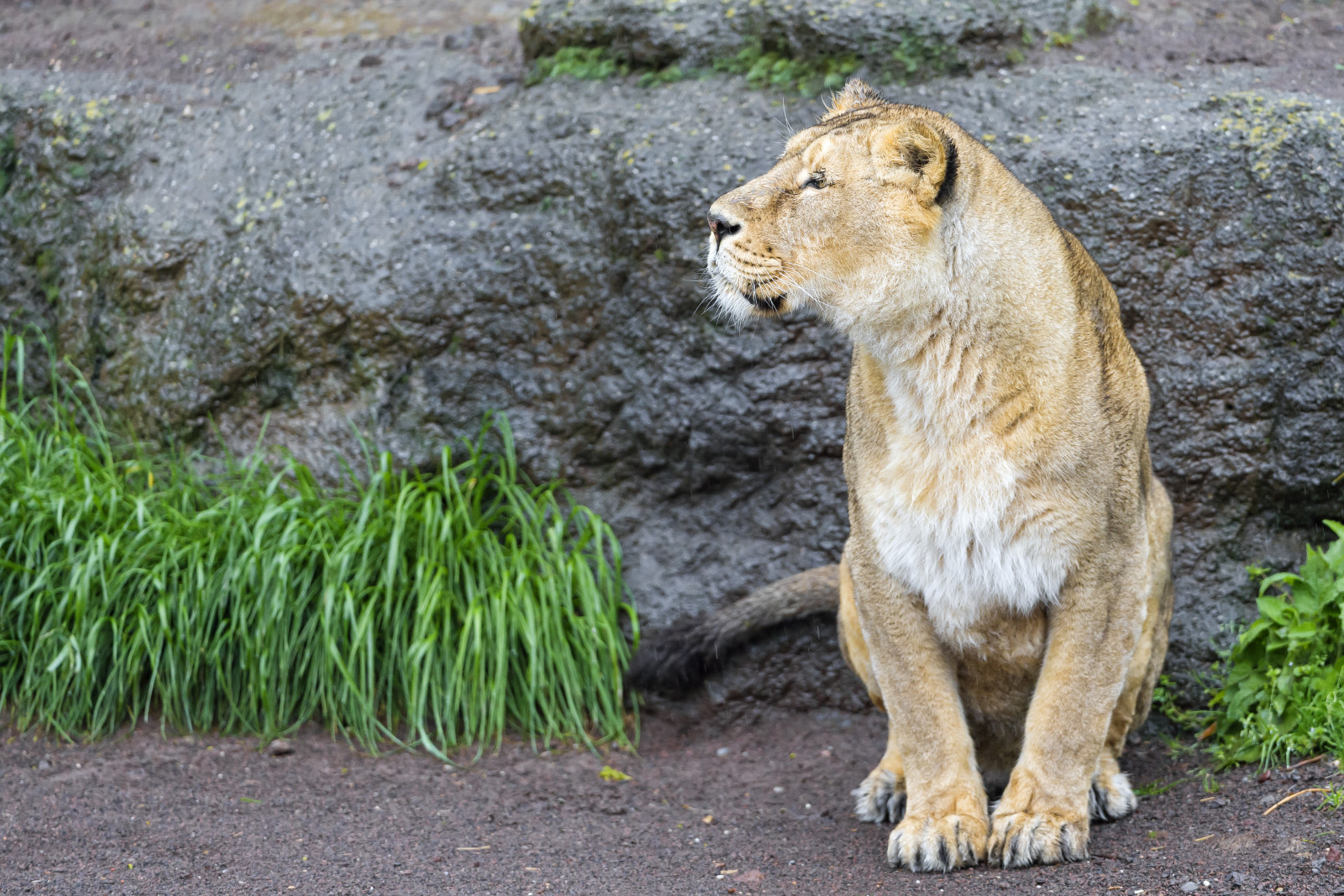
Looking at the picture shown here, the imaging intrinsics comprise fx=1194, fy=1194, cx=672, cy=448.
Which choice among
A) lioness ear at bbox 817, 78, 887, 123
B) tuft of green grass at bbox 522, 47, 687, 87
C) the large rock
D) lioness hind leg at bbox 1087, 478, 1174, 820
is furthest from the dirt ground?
tuft of green grass at bbox 522, 47, 687, 87

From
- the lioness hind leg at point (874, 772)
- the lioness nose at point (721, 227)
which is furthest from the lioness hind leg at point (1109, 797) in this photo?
the lioness nose at point (721, 227)

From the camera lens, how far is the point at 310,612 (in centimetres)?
538

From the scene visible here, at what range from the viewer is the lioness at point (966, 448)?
145 inches

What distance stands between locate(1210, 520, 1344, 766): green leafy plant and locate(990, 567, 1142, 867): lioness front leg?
0.91m

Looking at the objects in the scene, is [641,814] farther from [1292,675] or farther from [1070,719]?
[1292,675]

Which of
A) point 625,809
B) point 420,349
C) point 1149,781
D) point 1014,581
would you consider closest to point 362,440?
point 420,349

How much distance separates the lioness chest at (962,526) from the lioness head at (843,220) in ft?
1.47

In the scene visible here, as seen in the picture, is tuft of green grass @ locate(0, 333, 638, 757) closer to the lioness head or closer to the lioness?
the lioness

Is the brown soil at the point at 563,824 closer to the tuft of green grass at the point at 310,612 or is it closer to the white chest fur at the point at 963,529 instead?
the tuft of green grass at the point at 310,612

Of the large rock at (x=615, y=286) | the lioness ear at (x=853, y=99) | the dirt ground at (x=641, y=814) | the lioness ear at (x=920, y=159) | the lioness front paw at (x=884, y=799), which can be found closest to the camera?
the lioness ear at (x=920, y=159)

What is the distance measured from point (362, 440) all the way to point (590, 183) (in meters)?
1.67

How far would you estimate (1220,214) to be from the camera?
201 inches

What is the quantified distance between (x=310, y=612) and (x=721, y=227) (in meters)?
2.74

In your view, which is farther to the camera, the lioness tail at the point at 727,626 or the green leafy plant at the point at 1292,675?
the lioness tail at the point at 727,626
